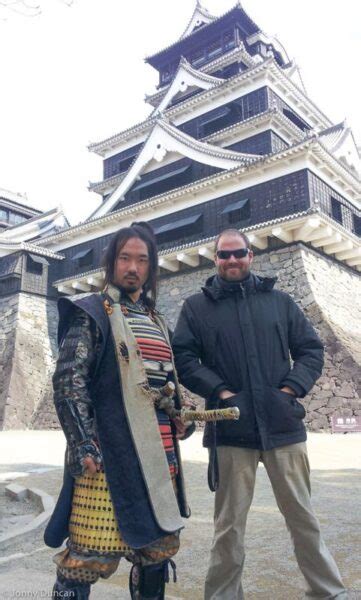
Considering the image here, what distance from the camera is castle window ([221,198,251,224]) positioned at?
14.6m

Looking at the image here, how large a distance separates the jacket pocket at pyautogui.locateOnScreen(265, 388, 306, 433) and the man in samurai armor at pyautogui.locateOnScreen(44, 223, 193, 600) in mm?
491

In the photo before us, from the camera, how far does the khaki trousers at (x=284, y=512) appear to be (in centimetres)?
206

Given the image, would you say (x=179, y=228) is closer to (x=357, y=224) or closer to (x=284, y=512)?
(x=357, y=224)

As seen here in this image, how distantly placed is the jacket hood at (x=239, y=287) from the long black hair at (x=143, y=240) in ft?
1.07

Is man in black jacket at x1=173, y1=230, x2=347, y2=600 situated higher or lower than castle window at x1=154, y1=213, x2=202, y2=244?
lower

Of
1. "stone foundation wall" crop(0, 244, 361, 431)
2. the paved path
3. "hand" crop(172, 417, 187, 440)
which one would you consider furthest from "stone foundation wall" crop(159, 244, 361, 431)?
"hand" crop(172, 417, 187, 440)

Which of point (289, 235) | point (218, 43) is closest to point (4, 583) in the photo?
point (289, 235)

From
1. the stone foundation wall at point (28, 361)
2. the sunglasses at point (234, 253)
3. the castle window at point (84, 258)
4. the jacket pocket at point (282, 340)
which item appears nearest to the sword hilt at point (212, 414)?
the jacket pocket at point (282, 340)

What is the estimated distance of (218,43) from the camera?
23969 mm

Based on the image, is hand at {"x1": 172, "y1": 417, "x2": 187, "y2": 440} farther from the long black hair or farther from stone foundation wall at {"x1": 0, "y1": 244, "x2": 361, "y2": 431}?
stone foundation wall at {"x1": 0, "y1": 244, "x2": 361, "y2": 431}

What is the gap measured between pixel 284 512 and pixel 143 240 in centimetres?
146

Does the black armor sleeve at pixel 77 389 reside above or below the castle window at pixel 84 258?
below

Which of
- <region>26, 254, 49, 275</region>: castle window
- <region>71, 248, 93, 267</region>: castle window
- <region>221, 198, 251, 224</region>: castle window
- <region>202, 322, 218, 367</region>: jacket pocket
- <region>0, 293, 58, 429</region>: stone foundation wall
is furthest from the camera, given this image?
<region>26, 254, 49, 275</region>: castle window

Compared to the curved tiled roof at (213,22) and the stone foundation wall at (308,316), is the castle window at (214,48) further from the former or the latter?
the stone foundation wall at (308,316)
